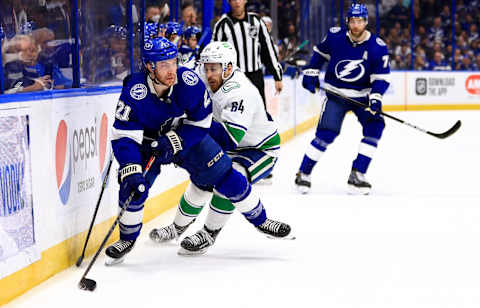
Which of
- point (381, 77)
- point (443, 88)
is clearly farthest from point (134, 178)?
point (443, 88)

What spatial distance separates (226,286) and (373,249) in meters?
0.91

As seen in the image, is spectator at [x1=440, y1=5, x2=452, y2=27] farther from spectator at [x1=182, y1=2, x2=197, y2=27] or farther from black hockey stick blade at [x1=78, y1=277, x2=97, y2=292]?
black hockey stick blade at [x1=78, y1=277, x2=97, y2=292]

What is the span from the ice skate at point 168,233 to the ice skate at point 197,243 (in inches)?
8.1

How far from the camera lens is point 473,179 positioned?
19.2 ft

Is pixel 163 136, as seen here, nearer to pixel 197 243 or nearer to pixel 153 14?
pixel 197 243

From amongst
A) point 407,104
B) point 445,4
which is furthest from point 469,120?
point 445,4

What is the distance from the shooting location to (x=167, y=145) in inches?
124

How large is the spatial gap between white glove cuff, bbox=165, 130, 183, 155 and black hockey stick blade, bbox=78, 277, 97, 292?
621 mm

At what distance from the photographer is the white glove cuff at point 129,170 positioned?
299cm

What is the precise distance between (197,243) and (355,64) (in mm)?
2332

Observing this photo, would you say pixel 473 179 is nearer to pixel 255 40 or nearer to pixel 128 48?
pixel 255 40

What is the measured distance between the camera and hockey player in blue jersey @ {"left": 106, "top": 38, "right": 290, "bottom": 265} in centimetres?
309

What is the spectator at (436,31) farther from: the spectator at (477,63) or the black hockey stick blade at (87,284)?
the black hockey stick blade at (87,284)

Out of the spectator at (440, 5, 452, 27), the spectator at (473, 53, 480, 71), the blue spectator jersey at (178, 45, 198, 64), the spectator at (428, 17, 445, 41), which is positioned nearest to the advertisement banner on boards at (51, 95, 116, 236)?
the blue spectator jersey at (178, 45, 198, 64)
